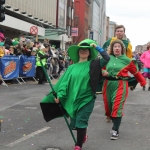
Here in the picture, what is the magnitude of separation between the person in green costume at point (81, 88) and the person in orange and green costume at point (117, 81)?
1.14 m

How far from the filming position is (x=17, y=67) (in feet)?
46.5

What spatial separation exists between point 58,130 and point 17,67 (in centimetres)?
819

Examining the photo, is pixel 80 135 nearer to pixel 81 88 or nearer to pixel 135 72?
pixel 81 88

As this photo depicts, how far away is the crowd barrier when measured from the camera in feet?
43.5

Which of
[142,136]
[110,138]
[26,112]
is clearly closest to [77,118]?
[110,138]

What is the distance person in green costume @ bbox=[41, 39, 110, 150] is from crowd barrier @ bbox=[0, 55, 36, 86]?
8532 mm

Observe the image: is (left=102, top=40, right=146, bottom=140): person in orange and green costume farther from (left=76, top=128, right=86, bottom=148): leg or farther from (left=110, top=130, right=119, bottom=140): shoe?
(left=76, top=128, right=86, bottom=148): leg

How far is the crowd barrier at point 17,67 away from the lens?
13.3 metres

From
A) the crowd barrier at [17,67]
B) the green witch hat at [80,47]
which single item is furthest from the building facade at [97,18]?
the green witch hat at [80,47]

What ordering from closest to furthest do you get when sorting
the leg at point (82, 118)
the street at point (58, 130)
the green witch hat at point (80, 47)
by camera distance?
the leg at point (82, 118), the green witch hat at point (80, 47), the street at point (58, 130)

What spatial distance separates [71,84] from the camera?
4836 mm

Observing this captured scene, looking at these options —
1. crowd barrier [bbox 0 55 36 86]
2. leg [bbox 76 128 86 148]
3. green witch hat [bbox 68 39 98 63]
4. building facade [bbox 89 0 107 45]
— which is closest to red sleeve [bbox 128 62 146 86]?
green witch hat [bbox 68 39 98 63]

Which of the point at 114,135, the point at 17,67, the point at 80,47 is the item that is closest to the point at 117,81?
the point at 114,135

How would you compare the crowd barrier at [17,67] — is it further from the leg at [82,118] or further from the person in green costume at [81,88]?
the leg at [82,118]
